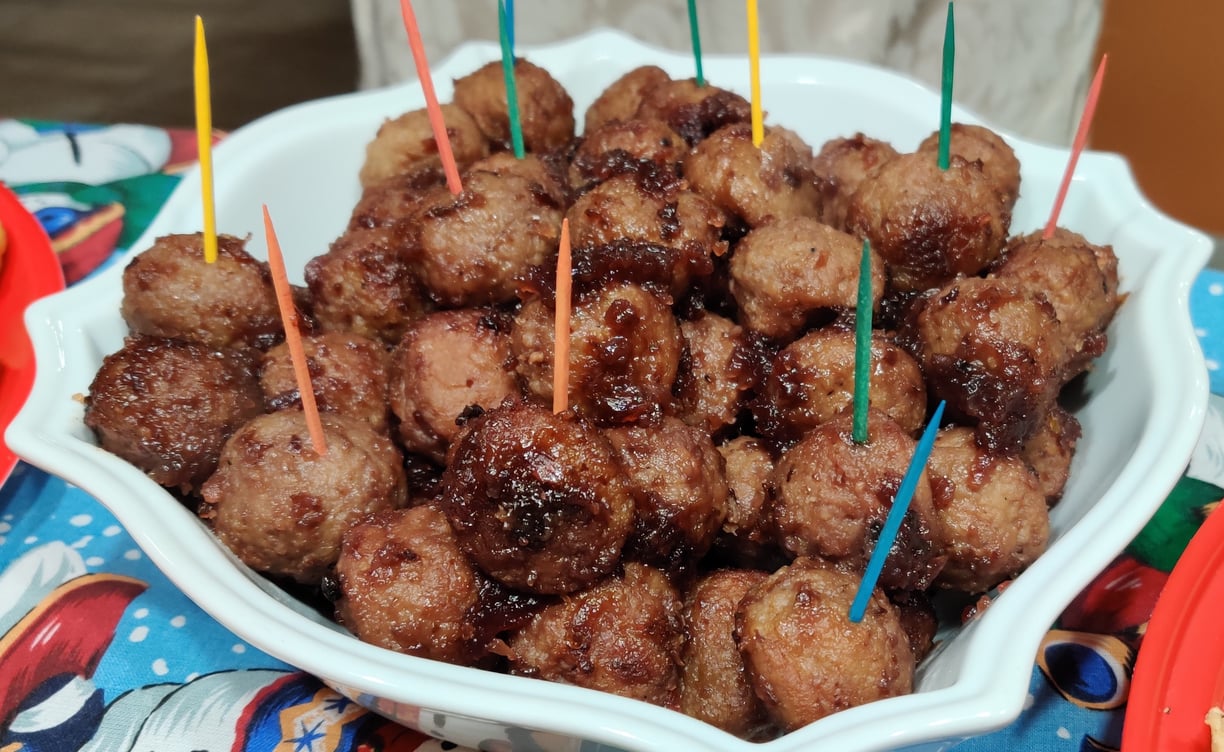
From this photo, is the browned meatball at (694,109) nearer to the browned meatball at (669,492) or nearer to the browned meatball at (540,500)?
the browned meatball at (669,492)

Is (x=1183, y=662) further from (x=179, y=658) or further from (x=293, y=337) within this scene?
(x=179, y=658)

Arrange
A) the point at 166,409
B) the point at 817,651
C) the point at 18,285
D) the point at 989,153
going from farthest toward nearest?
the point at 18,285, the point at 989,153, the point at 166,409, the point at 817,651

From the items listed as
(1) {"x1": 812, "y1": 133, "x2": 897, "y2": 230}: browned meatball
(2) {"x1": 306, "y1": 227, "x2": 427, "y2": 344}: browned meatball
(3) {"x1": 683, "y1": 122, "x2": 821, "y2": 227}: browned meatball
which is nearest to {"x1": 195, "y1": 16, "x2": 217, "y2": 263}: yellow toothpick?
(2) {"x1": 306, "y1": 227, "x2": 427, "y2": 344}: browned meatball

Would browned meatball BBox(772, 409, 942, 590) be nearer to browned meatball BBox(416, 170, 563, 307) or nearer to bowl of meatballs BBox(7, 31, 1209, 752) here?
bowl of meatballs BBox(7, 31, 1209, 752)

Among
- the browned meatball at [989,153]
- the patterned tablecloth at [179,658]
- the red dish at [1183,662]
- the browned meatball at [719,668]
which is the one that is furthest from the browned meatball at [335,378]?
the red dish at [1183,662]

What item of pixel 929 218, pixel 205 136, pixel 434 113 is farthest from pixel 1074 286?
pixel 205 136

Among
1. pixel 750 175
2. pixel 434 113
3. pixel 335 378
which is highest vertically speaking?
pixel 434 113
